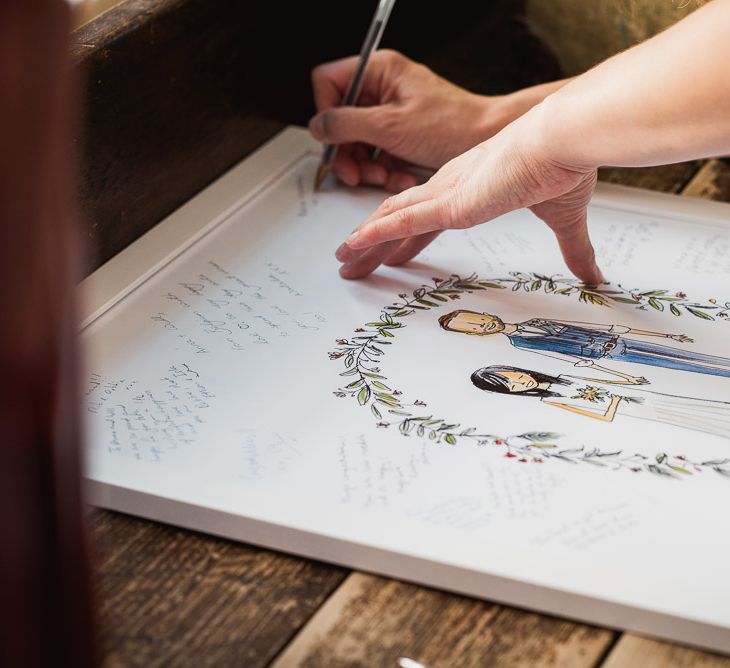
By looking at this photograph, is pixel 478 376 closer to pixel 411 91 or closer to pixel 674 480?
pixel 674 480

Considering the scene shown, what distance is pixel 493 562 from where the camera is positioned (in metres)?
0.67

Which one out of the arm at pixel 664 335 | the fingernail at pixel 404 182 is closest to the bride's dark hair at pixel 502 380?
the arm at pixel 664 335

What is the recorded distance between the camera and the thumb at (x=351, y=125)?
1.16 metres

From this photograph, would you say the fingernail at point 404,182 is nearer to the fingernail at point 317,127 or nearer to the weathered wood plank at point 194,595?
the fingernail at point 317,127

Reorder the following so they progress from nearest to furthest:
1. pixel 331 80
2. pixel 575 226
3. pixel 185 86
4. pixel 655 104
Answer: pixel 655 104 → pixel 575 226 → pixel 185 86 → pixel 331 80

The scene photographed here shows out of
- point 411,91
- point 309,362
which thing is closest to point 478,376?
point 309,362

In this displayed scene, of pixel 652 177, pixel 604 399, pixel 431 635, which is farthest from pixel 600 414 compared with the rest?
pixel 652 177

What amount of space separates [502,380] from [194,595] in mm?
310

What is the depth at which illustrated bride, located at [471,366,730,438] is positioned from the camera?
81cm

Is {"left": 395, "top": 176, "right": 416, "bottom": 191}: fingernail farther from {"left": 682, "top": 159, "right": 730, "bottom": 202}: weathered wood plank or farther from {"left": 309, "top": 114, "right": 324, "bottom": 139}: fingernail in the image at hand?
{"left": 682, "top": 159, "right": 730, "bottom": 202}: weathered wood plank

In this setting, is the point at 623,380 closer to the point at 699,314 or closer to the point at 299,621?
the point at 699,314

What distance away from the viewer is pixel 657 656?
635mm

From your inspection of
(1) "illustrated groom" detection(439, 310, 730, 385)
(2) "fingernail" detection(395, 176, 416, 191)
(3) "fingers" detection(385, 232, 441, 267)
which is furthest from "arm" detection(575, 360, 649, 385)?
(2) "fingernail" detection(395, 176, 416, 191)

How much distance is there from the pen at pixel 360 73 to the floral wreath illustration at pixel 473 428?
25 centimetres
